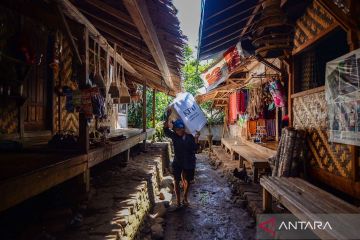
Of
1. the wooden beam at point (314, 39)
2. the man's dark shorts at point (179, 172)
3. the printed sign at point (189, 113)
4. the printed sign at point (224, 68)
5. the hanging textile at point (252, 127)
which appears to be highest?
the printed sign at point (224, 68)

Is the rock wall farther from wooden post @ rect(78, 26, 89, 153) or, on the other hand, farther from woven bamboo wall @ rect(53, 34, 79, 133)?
woven bamboo wall @ rect(53, 34, 79, 133)

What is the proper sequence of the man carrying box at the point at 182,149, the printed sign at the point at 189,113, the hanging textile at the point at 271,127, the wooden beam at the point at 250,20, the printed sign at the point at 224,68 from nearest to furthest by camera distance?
the wooden beam at the point at 250,20 → the printed sign at the point at 189,113 → the man carrying box at the point at 182,149 → the printed sign at the point at 224,68 → the hanging textile at the point at 271,127

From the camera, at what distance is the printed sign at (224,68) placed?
8648 millimetres

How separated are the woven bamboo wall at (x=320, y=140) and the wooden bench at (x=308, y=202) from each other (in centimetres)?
54

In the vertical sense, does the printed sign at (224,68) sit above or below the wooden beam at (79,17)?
above

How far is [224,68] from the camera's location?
10.7 m

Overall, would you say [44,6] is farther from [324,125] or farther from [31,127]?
[324,125]

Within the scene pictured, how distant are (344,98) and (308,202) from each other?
1621mm

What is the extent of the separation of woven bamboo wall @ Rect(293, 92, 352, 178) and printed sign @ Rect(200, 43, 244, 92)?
2158 mm

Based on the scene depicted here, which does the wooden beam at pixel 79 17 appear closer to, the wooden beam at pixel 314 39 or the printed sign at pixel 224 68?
the printed sign at pixel 224 68

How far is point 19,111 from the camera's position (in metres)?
5.67

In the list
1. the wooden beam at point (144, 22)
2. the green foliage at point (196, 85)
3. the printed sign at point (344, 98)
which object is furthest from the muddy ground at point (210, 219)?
the green foliage at point (196, 85)

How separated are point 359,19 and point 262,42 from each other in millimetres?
1824

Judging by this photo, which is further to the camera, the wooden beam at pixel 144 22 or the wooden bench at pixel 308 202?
the wooden beam at pixel 144 22
